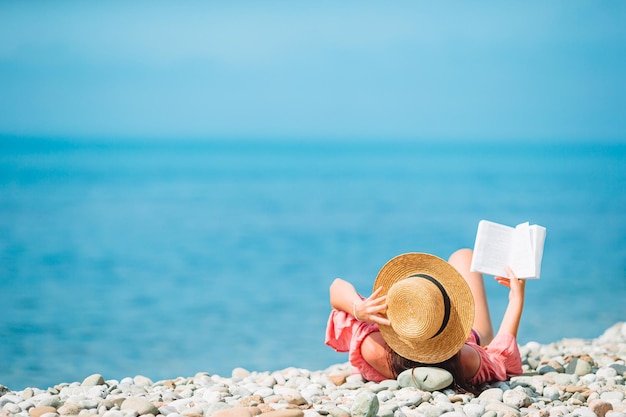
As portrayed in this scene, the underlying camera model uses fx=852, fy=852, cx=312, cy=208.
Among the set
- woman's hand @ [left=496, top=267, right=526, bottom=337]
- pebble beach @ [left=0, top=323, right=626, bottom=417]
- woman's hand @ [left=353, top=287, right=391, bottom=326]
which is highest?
woman's hand @ [left=496, top=267, right=526, bottom=337]

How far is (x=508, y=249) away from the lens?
3979 millimetres

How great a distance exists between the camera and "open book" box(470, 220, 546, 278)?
→ 387 cm

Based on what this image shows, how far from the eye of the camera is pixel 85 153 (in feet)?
123

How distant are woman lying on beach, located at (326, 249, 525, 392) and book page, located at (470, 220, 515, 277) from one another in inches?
2.8

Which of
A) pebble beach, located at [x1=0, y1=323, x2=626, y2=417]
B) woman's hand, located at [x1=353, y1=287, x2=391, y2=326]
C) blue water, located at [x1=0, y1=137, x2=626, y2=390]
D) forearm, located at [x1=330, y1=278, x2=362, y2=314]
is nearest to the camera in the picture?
pebble beach, located at [x1=0, y1=323, x2=626, y2=417]

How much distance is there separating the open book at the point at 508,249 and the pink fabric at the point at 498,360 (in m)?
0.34

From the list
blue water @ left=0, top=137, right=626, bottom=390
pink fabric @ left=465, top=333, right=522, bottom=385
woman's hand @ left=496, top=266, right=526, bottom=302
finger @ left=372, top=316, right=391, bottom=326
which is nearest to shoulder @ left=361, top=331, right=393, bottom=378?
finger @ left=372, top=316, right=391, bottom=326

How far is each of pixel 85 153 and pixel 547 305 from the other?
104 ft

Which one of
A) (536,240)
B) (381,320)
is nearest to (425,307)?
(381,320)

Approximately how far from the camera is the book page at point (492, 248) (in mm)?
3875

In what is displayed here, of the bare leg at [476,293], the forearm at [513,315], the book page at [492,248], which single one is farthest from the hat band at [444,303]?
the bare leg at [476,293]

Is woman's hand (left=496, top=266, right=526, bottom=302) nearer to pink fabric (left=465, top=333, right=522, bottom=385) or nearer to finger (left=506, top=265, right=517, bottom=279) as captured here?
finger (left=506, top=265, right=517, bottom=279)

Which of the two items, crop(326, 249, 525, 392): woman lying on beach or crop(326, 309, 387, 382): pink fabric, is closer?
crop(326, 249, 525, 392): woman lying on beach

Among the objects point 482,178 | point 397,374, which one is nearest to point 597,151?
point 482,178
